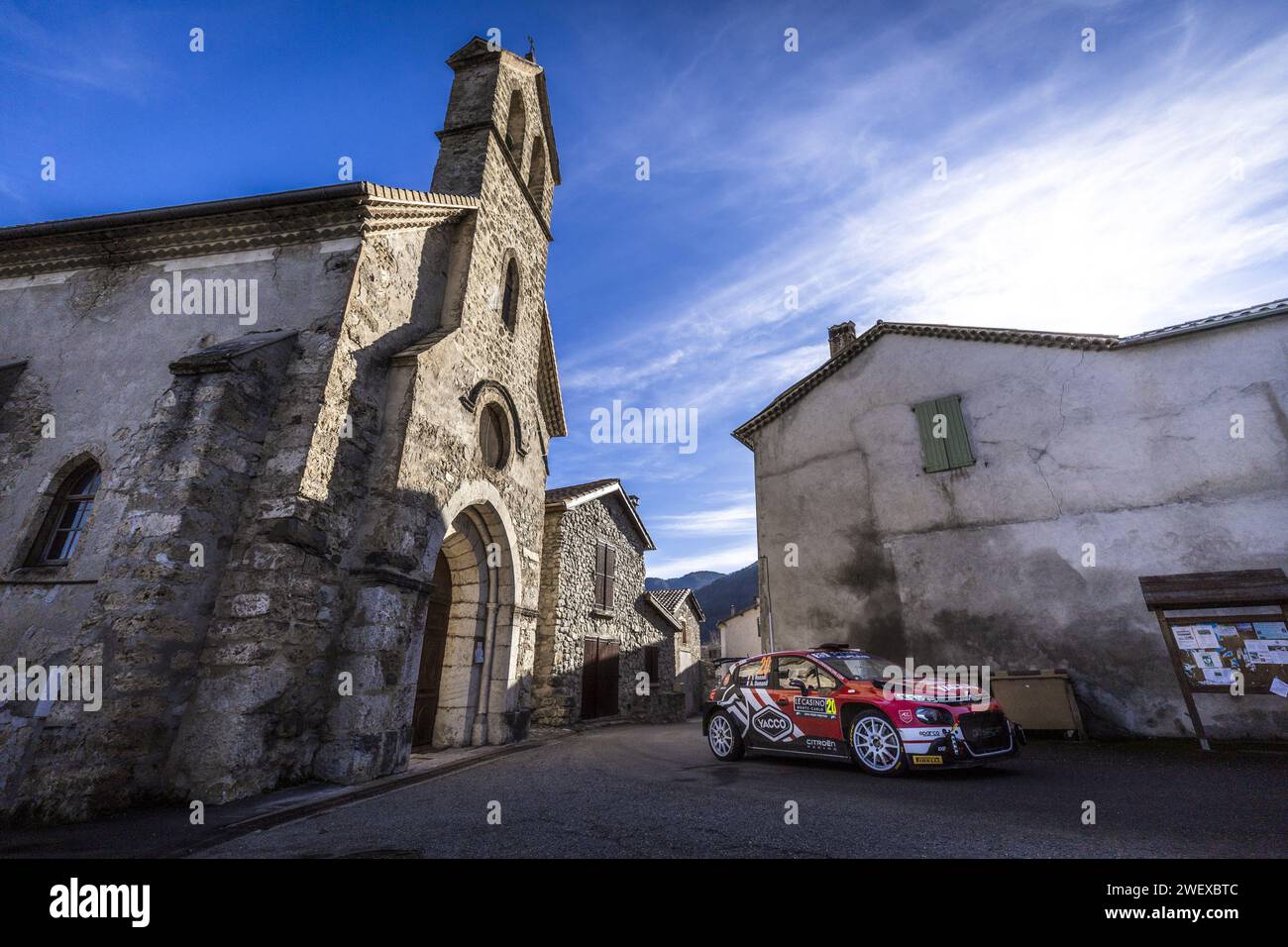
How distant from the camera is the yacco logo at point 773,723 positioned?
6.84m

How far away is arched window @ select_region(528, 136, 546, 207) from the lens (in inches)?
490

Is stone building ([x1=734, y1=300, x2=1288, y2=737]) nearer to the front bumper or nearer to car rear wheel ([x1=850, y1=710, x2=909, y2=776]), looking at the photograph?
the front bumper

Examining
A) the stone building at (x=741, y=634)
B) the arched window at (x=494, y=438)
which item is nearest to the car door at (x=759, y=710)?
the arched window at (x=494, y=438)

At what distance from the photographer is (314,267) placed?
688 cm

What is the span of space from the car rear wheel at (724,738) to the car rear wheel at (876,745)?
1.77 m

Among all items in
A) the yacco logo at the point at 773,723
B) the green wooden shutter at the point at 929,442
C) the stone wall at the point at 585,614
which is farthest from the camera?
the stone wall at the point at 585,614

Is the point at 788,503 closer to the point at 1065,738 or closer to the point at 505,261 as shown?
the point at 1065,738

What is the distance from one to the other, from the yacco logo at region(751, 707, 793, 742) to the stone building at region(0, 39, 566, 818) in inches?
162

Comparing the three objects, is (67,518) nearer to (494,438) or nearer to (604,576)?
(494,438)

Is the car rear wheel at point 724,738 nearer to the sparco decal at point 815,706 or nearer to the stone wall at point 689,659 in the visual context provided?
the sparco decal at point 815,706

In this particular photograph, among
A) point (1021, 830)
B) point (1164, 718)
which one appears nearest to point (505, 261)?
point (1021, 830)

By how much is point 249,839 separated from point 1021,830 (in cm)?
531
